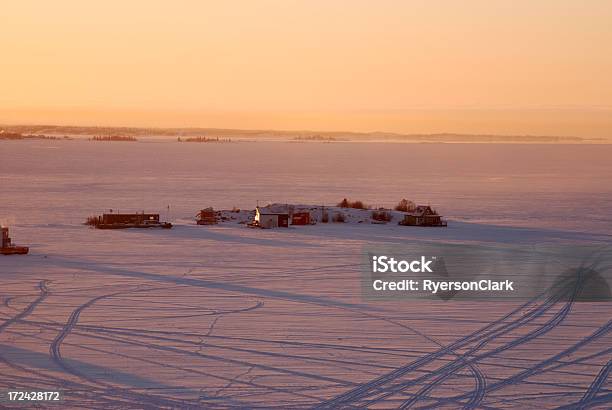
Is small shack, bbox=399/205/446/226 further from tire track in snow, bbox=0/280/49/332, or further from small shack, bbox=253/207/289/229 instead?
tire track in snow, bbox=0/280/49/332

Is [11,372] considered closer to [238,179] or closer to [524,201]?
[524,201]

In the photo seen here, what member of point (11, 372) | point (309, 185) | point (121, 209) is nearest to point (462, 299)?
point (11, 372)

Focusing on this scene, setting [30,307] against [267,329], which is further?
[30,307]

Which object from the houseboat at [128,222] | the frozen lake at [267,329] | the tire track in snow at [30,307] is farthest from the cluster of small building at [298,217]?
the tire track in snow at [30,307]

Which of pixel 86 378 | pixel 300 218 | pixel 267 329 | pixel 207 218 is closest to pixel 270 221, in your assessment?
pixel 300 218

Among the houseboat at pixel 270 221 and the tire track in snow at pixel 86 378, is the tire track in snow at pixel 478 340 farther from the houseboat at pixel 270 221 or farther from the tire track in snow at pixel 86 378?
the houseboat at pixel 270 221

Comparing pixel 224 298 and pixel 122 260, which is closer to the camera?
pixel 224 298

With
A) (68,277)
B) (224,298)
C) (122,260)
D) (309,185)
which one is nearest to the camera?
(224,298)

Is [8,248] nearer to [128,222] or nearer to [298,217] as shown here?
[128,222]
